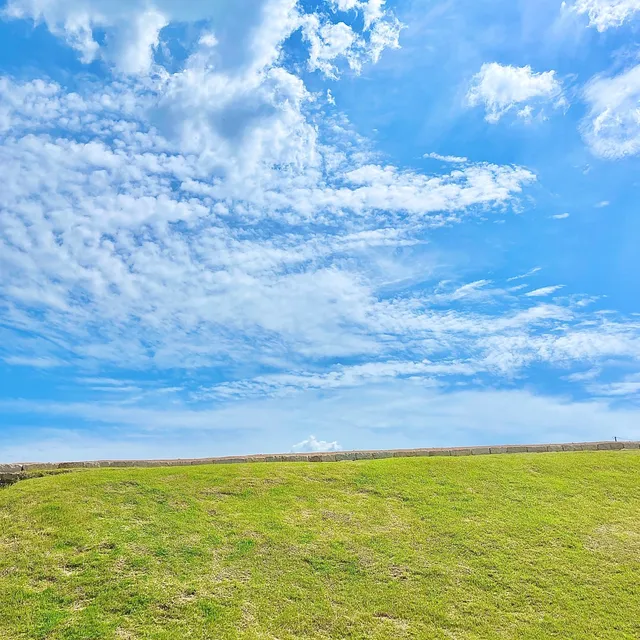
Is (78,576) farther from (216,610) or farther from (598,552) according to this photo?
(598,552)

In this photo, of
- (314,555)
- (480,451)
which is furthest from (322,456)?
(314,555)

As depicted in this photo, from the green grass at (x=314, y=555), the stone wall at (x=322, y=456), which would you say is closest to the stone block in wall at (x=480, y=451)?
the stone wall at (x=322, y=456)

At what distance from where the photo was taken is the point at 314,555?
32.9ft

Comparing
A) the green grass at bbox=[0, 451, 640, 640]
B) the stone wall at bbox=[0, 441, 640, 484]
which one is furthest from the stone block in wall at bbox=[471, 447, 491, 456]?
the green grass at bbox=[0, 451, 640, 640]

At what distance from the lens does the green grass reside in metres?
8.40

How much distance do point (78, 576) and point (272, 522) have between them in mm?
3650

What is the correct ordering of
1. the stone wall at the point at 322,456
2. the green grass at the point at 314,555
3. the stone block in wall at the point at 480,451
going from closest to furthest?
the green grass at the point at 314,555 < the stone wall at the point at 322,456 < the stone block in wall at the point at 480,451

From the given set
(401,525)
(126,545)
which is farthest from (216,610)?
(401,525)

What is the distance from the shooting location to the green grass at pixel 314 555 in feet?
27.6

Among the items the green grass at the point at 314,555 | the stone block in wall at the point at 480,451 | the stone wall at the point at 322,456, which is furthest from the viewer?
the stone block in wall at the point at 480,451

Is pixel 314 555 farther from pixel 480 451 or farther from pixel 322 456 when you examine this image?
pixel 480 451

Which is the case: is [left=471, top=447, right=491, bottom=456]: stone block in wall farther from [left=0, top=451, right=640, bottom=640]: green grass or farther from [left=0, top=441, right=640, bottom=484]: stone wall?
[left=0, top=451, right=640, bottom=640]: green grass

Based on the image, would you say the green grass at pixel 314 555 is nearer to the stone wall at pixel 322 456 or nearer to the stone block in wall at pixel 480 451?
the stone wall at pixel 322 456

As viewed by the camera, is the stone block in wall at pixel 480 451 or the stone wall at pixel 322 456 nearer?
the stone wall at pixel 322 456
